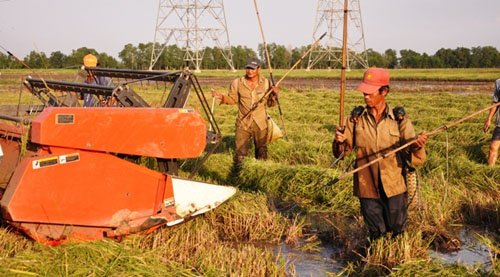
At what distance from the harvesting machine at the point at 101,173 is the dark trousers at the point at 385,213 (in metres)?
1.64

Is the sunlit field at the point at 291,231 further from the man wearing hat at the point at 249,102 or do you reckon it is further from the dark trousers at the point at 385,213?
the man wearing hat at the point at 249,102

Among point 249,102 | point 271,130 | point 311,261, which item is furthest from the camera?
point 271,130

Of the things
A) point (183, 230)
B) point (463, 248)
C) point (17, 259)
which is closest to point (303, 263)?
point (183, 230)

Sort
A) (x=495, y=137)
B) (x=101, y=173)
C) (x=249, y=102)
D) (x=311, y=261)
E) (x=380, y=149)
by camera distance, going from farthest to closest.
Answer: (x=495, y=137), (x=249, y=102), (x=311, y=261), (x=101, y=173), (x=380, y=149)

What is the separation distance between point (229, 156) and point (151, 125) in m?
4.23

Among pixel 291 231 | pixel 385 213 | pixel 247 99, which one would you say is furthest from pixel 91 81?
pixel 385 213

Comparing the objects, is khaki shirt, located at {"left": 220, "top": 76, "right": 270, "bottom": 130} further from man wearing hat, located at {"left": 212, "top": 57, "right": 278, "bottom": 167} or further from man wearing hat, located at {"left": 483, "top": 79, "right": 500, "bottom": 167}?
man wearing hat, located at {"left": 483, "top": 79, "right": 500, "bottom": 167}

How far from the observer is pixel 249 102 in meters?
8.16

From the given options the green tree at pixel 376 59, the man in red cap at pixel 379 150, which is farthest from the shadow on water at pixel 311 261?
the green tree at pixel 376 59

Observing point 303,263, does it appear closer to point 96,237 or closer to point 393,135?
point 393,135

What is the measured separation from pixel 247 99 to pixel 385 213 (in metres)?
3.57

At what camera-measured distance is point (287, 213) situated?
22.1ft

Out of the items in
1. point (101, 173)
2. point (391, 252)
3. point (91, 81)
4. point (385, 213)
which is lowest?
point (391, 252)

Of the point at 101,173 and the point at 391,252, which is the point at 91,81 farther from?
the point at 391,252
